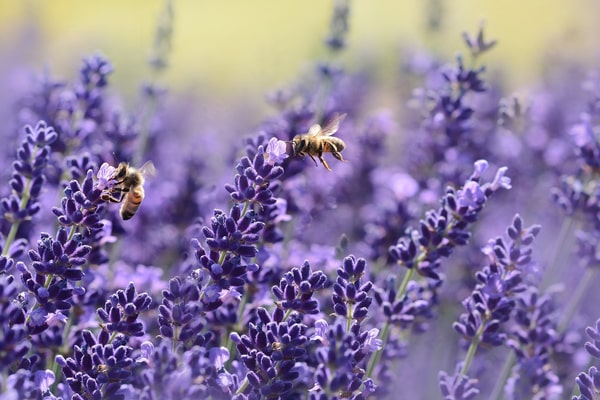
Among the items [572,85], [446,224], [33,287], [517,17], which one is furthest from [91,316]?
[517,17]

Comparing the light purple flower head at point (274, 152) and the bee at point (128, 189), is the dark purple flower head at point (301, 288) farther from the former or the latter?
the bee at point (128, 189)

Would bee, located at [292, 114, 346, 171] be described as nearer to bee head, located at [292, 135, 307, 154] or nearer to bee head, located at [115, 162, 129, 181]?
bee head, located at [292, 135, 307, 154]

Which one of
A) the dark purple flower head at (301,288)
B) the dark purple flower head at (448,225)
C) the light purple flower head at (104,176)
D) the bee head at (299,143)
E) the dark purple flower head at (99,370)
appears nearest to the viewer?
the dark purple flower head at (99,370)

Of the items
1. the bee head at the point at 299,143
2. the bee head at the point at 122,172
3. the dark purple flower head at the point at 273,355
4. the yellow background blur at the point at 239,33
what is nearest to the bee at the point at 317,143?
the bee head at the point at 299,143

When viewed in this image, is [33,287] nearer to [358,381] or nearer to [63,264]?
[63,264]

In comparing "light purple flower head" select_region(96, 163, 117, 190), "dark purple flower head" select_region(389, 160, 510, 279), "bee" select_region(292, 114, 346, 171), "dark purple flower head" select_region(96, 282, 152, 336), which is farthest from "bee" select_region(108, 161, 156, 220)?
"dark purple flower head" select_region(389, 160, 510, 279)

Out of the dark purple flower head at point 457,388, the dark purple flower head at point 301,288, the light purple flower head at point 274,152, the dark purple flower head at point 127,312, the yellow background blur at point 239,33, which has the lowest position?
the dark purple flower head at point 457,388

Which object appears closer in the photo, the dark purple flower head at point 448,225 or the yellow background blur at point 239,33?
the dark purple flower head at point 448,225

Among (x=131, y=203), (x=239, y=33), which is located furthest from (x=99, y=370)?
(x=239, y=33)

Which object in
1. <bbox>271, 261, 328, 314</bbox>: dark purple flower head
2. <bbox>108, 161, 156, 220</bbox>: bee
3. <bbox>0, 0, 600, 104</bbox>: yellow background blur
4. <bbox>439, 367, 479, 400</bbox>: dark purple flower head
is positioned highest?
<bbox>0, 0, 600, 104</bbox>: yellow background blur
